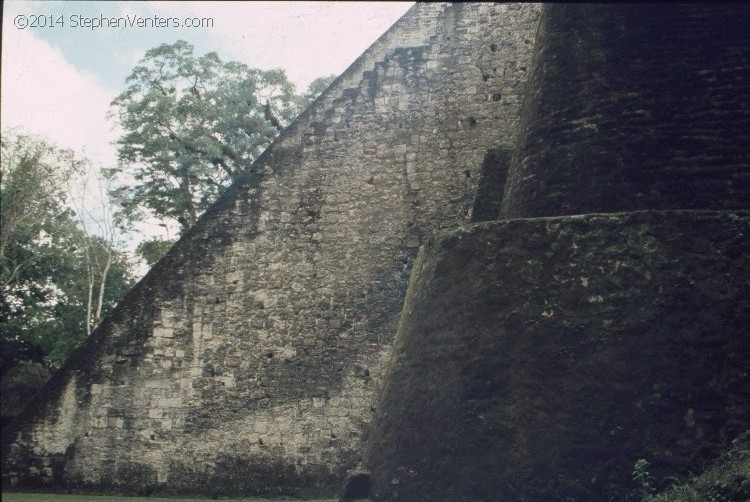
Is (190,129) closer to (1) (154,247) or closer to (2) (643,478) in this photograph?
(1) (154,247)

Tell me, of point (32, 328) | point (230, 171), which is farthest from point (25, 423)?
point (32, 328)

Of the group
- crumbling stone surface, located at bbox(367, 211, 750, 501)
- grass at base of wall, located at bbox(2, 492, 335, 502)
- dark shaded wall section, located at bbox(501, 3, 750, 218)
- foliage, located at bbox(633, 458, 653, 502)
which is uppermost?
dark shaded wall section, located at bbox(501, 3, 750, 218)

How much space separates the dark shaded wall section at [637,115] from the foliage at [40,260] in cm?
1628

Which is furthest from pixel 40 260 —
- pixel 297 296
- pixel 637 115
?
pixel 637 115

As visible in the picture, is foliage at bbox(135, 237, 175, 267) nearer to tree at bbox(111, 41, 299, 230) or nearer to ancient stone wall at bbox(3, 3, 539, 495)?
tree at bbox(111, 41, 299, 230)

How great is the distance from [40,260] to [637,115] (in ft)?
69.2

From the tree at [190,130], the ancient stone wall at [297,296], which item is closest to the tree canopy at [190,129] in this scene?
the tree at [190,130]

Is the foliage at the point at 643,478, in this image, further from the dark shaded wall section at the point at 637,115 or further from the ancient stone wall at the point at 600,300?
the dark shaded wall section at the point at 637,115

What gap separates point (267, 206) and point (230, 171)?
993cm

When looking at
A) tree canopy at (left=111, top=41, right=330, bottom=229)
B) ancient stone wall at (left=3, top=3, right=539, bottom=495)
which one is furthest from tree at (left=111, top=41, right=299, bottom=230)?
ancient stone wall at (left=3, top=3, right=539, bottom=495)

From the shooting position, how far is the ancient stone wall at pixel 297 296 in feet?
31.8

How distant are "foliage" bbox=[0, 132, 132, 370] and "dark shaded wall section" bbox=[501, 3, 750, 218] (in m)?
16.3

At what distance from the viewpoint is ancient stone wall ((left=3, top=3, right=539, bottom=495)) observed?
9680 mm

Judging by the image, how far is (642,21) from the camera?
6.55 metres
